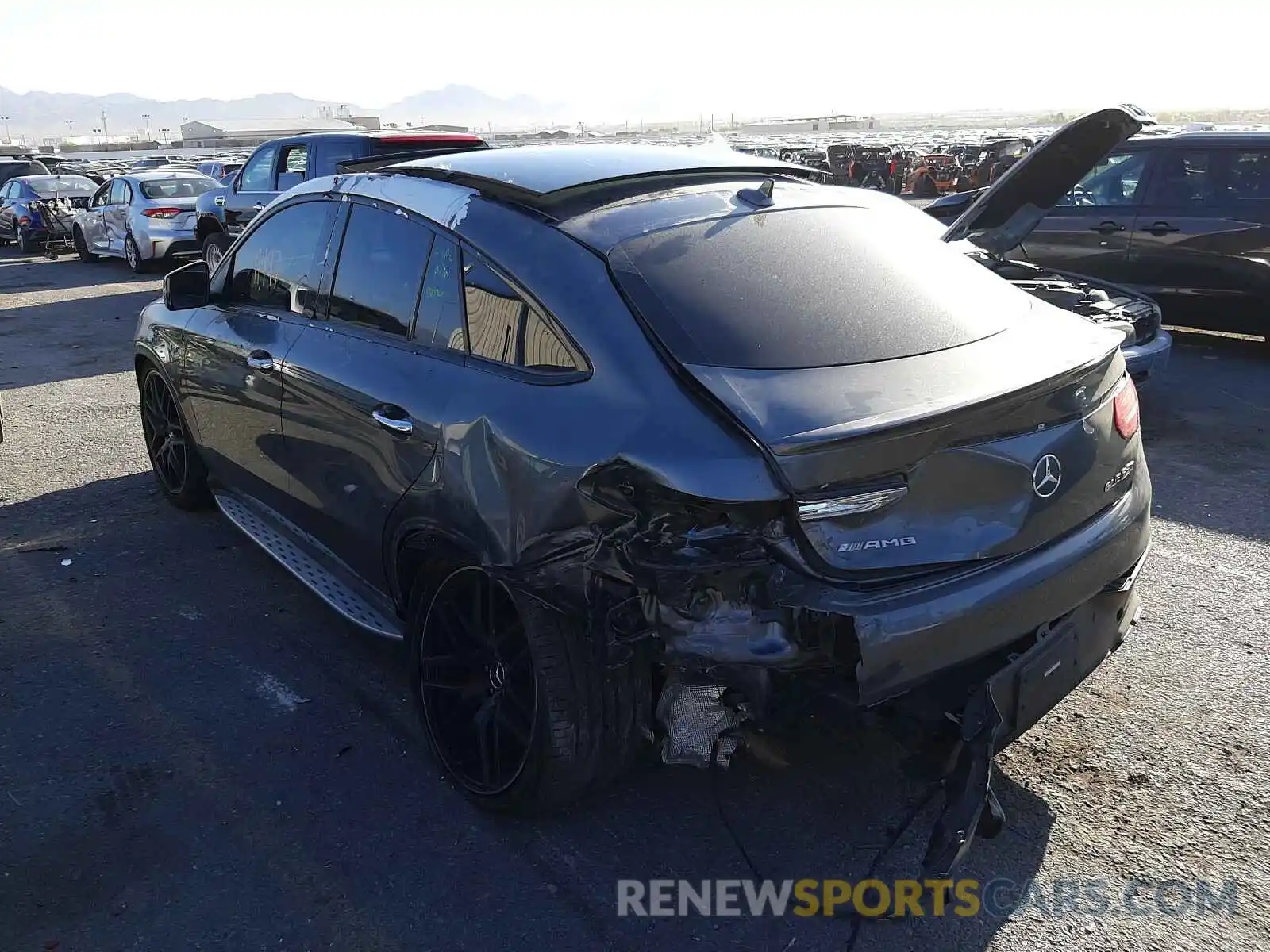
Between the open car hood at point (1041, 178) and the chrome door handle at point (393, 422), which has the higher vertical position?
the open car hood at point (1041, 178)

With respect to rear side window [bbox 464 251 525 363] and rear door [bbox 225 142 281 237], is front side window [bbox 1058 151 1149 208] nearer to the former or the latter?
rear side window [bbox 464 251 525 363]

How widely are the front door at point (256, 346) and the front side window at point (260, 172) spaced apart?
8689mm

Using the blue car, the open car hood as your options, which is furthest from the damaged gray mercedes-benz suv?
the blue car

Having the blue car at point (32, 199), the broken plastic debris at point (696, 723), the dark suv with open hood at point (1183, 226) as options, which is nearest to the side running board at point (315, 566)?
the broken plastic debris at point (696, 723)

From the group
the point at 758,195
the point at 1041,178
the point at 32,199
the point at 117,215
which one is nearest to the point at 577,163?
the point at 758,195

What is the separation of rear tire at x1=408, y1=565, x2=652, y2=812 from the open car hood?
3615 millimetres

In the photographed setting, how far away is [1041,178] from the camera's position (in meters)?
6.21

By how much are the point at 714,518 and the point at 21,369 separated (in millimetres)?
9351

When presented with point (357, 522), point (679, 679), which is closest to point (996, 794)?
point (679, 679)

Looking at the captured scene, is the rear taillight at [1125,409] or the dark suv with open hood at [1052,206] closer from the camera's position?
the rear taillight at [1125,409]

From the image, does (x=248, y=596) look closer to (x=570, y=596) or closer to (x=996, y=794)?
(x=570, y=596)

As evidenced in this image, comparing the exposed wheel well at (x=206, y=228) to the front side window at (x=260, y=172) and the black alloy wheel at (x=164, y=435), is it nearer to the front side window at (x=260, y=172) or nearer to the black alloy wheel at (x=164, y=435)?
the front side window at (x=260, y=172)

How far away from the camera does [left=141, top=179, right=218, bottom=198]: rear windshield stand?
53.8 ft

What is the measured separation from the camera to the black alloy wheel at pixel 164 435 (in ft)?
18.1
